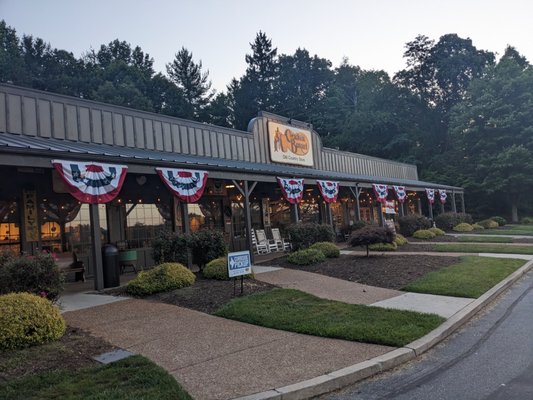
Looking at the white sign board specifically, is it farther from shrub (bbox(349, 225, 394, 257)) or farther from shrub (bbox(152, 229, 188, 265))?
shrub (bbox(349, 225, 394, 257))

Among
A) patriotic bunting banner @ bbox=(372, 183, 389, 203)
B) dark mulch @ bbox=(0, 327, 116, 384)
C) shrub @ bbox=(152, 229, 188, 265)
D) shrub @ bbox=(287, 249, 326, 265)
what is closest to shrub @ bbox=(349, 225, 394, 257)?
shrub @ bbox=(287, 249, 326, 265)

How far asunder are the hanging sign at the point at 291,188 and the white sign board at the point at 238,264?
303 inches

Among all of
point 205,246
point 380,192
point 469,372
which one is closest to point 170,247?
point 205,246

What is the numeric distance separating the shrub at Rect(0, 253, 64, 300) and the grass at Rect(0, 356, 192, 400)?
10.4 feet

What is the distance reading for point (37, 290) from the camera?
775 cm

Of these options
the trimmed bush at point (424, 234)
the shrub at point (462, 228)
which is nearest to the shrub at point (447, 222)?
the shrub at point (462, 228)

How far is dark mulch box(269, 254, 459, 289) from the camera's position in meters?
11.4

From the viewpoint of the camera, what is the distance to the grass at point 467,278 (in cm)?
966

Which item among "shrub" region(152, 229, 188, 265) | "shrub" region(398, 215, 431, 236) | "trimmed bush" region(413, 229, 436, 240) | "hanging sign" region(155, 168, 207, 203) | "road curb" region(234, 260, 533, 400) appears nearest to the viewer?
"road curb" region(234, 260, 533, 400)

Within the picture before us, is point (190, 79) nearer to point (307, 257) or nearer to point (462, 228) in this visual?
point (462, 228)

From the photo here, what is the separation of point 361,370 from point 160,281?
5954 mm

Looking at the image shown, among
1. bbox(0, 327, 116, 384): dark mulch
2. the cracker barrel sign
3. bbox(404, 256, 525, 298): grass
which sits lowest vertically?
bbox(404, 256, 525, 298): grass

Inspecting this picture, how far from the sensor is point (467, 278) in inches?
428

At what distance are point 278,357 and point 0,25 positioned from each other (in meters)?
57.3
